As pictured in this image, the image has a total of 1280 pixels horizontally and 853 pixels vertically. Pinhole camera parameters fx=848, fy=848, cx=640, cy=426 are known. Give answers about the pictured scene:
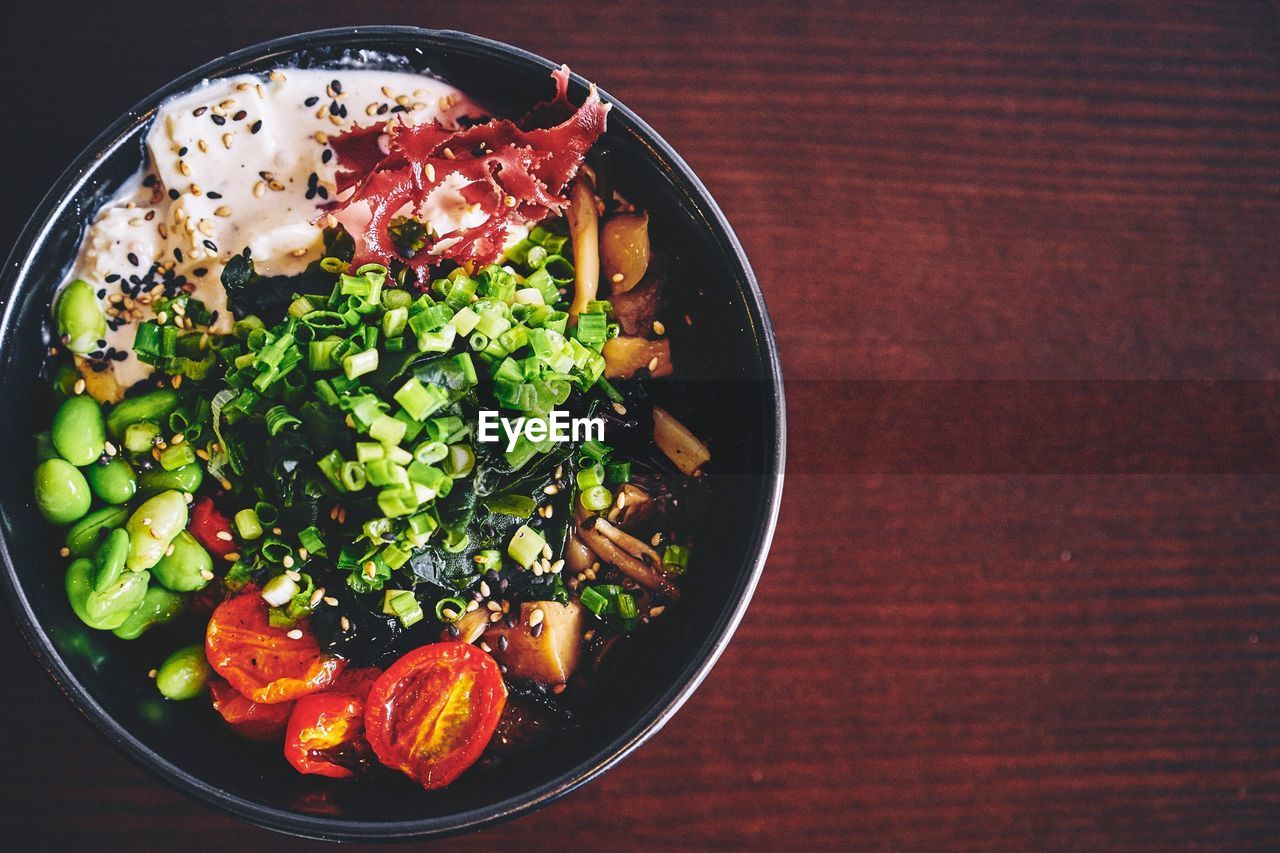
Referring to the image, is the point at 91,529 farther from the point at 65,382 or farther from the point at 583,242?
the point at 583,242

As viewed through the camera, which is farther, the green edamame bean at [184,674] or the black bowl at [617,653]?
the green edamame bean at [184,674]

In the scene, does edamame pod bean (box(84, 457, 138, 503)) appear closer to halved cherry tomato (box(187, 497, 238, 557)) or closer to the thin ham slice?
halved cherry tomato (box(187, 497, 238, 557))

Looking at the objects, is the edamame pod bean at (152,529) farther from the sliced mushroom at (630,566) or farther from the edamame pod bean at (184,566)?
the sliced mushroom at (630,566)

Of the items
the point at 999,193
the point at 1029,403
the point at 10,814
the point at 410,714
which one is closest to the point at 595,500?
the point at 410,714

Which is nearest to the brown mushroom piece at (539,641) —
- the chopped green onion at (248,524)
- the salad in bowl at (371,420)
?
the salad in bowl at (371,420)

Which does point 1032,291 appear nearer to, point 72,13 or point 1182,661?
point 1182,661
